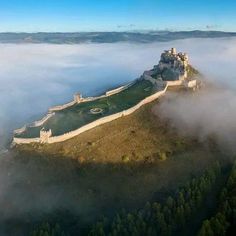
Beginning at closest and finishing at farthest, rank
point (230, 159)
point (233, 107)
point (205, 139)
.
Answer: point (230, 159) < point (205, 139) < point (233, 107)

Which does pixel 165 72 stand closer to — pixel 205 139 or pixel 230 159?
pixel 205 139

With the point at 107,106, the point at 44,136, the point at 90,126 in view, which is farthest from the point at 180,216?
the point at 107,106

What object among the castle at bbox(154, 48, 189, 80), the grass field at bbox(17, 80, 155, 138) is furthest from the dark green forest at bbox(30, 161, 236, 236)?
the castle at bbox(154, 48, 189, 80)

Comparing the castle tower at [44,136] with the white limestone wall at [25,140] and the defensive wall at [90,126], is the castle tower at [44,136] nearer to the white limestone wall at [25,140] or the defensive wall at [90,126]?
the defensive wall at [90,126]

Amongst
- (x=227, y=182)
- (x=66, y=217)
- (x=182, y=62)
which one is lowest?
(x=66, y=217)

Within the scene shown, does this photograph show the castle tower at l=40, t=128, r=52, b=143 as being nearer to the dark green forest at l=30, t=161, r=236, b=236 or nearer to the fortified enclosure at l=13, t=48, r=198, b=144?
the fortified enclosure at l=13, t=48, r=198, b=144

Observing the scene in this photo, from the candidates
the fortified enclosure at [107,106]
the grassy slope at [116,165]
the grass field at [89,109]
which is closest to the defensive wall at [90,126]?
the fortified enclosure at [107,106]

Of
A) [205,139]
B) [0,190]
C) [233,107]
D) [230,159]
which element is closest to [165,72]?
[233,107]
